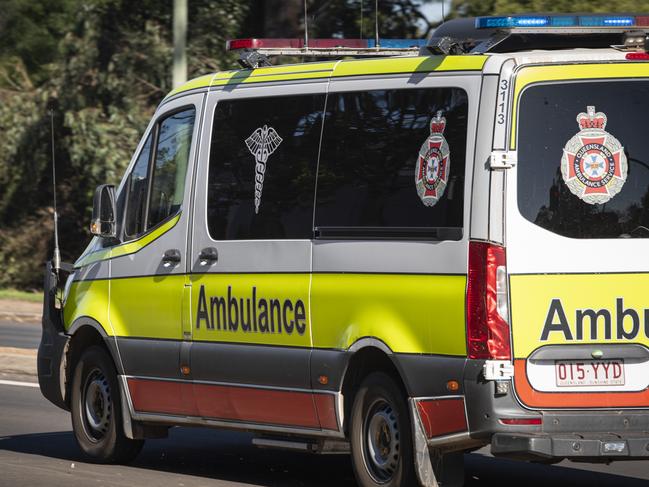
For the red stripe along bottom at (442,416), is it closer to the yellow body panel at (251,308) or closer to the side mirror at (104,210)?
the yellow body panel at (251,308)

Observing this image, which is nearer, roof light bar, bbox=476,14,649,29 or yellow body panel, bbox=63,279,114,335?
roof light bar, bbox=476,14,649,29

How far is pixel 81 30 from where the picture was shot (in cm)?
2834

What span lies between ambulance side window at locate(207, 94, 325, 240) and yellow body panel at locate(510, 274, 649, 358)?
5.10 ft

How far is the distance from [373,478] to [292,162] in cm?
188

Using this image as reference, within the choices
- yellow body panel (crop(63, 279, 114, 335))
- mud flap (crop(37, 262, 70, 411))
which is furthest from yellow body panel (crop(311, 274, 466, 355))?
mud flap (crop(37, 262, 70, 411))

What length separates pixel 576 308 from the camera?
7.16 meters

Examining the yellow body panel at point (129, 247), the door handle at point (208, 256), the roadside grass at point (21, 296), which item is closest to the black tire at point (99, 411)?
the yellow body panel at point (129, 247)

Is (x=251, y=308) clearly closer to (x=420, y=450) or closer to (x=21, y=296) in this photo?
(x=420, y=450)

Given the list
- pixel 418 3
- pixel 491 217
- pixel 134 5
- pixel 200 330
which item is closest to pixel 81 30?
pixel 134 5

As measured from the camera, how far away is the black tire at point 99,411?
9.68 metres

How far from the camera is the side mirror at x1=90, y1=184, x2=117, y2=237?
31.6 ft

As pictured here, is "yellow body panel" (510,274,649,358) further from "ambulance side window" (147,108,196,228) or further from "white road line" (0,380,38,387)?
"white road line" (0,380,38,387)

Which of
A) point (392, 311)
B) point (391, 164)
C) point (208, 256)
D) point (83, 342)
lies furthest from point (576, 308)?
point (83, 342)

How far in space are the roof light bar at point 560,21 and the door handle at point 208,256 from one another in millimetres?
2264
